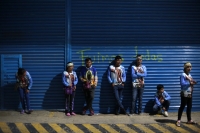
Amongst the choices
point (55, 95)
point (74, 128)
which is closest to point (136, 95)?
point (74, 128)

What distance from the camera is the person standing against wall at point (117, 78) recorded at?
8.11 m

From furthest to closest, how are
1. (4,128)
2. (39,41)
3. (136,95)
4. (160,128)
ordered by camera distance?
1. (39,41)
2. (136,95)
3. (160,128)
4. (4,128)

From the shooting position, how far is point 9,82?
28.0ft

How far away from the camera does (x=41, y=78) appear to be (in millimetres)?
8500

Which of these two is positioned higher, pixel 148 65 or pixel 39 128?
pixel 148 65

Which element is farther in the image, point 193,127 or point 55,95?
point 55,95

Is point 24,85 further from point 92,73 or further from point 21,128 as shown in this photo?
point 92,73

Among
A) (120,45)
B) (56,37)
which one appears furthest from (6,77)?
(120,45)

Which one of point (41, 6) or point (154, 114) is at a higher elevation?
point (41, 6)

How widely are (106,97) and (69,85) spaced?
1.34 meters

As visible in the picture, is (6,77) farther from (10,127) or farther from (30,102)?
(10,127)

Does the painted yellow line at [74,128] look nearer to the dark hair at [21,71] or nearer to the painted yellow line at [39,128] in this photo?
the painted yellow line at [39,128]

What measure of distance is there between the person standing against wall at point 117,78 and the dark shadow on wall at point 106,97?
0.97 feet

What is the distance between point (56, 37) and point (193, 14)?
4.55m
